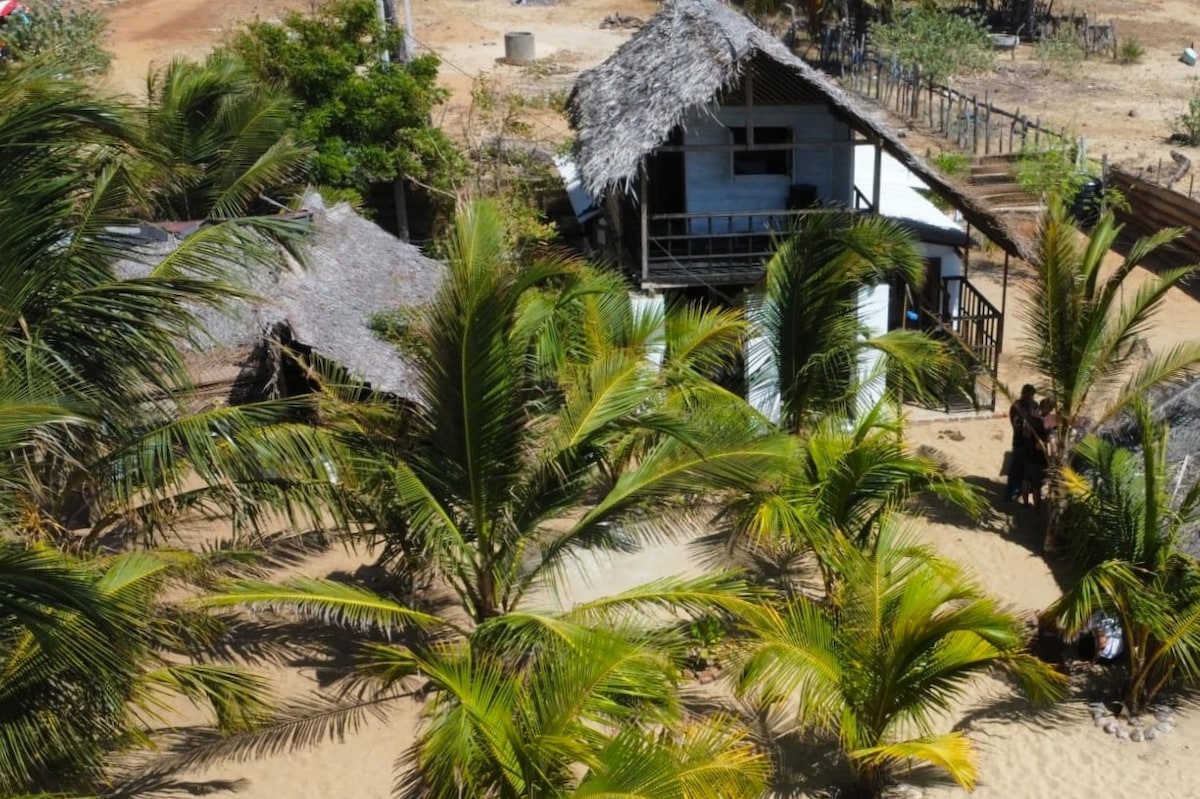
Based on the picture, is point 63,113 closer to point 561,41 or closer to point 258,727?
point 258,727

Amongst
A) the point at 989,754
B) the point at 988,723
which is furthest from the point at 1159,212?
the point at 989,754

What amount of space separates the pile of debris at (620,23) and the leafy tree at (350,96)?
715 inches

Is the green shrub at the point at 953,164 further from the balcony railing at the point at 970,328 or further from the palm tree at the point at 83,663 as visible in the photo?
the palm tree at the point at 83,663

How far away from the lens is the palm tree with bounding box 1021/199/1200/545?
428 inches

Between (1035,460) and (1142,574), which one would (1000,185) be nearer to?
(1035,460)

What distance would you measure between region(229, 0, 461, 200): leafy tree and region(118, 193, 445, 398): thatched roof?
7.58ft

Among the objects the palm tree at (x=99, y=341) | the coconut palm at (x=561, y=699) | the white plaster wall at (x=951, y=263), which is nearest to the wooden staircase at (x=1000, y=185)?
the white plaster wall at (x=951, y=263)

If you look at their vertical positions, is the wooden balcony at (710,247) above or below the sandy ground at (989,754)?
above

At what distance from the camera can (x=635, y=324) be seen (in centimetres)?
1110

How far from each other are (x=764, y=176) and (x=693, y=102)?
2419 millimetres

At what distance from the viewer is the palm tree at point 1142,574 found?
8.79 meters

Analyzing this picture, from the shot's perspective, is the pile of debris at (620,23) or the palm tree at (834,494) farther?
the pile of debris at (620,23)

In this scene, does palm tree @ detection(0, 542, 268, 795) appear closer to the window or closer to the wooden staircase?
the window

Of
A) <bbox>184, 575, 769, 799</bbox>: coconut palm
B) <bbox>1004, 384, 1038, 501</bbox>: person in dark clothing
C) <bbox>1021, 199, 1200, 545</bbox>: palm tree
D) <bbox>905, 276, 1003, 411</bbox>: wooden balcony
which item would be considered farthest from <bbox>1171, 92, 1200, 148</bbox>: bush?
<bbox>184, 575, 769, 799</bbox>: coconut palm
